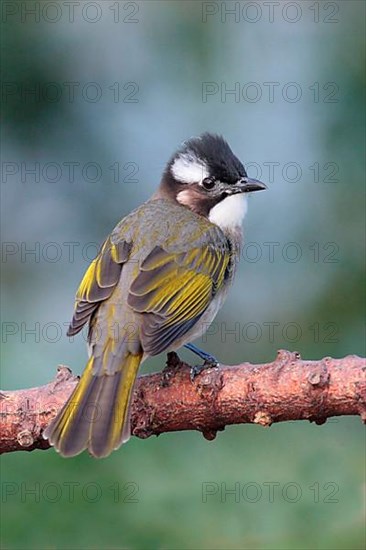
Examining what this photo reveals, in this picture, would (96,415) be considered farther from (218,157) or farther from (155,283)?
(218,157)

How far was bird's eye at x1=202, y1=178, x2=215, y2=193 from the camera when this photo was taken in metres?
4.16

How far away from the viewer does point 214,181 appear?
416 cm

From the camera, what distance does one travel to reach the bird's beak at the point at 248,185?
4070 mm

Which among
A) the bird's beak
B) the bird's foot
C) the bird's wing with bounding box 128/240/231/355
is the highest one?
the bird's beak

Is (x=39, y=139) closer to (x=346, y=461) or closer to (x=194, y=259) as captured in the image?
(x=194, y=259)

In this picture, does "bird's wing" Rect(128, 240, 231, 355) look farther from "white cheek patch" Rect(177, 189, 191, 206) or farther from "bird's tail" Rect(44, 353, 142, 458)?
"white cheek patch" Rect(177, 189, 191, 206)

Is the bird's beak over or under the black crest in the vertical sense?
under

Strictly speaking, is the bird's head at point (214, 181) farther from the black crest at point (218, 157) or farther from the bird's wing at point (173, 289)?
the bird's wing at point (173, 289)

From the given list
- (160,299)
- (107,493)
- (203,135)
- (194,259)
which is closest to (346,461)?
(107,493)

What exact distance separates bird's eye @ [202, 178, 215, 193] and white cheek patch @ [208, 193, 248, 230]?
80 millimetres

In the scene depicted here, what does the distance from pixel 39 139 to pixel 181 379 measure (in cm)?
175

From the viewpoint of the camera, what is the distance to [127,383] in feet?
10.3

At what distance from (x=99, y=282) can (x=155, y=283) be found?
198 mm

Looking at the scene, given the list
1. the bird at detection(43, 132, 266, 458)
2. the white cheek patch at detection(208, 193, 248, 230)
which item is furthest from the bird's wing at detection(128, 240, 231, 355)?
the white cheek patch at detection(208, 193, 248, 230)
